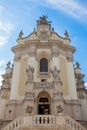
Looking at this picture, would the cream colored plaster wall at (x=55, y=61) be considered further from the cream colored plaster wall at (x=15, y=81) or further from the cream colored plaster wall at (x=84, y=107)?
the cream colored plaster wall at (x=84, y=107)

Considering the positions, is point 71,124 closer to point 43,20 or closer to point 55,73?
point 55,73

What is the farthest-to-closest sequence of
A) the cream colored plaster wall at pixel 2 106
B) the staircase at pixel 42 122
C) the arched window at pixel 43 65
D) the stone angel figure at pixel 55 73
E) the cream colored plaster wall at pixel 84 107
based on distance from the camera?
the arched window at pixel 43 65 → the cream colored plaster wall at pixel 84 107 → the cream colored plaster wall at pixel 2 106 → the stone angel figure at pixel 55 73 → the staircase at pixel 42 122


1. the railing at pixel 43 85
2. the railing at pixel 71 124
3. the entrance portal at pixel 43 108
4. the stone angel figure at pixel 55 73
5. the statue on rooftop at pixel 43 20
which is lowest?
the railing at pixel 71 124

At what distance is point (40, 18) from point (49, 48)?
23.5ft

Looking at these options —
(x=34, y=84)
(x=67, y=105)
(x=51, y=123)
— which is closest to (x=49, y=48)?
(x=34, y=84)

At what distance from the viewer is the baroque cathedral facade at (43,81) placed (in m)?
21.8

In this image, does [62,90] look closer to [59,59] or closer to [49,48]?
[59,59]

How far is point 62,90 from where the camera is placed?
912 inches

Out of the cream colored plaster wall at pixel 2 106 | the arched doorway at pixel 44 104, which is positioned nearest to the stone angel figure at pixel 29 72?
the arched doorway at pixel 44 104

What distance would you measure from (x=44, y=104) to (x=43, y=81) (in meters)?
2.79

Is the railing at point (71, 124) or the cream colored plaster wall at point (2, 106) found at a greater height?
the cream colored plaster wall at point (2, 106)

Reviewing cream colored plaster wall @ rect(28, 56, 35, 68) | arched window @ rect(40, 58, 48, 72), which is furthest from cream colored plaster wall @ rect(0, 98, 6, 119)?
arched window @ rect(40, 58, 48, 72)

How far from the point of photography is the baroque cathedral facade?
2183cm

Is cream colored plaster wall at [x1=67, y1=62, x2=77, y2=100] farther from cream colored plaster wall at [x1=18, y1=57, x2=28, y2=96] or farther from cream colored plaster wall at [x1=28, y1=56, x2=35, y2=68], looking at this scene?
cream colored plaster wall at [x1=18, y1=57, x2=28, y2=96]
